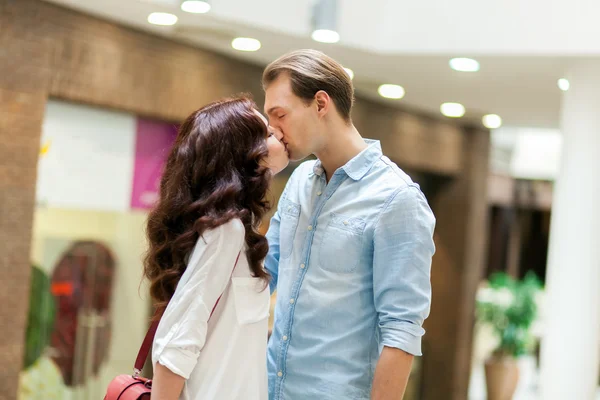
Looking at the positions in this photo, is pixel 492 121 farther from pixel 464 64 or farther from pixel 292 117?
pixel 292 117

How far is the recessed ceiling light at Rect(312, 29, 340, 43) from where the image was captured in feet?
17.5

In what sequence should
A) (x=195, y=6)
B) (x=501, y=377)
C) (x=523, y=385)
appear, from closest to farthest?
(x=195, y=6) < (x=501, y=377) < (x=523, y=385)

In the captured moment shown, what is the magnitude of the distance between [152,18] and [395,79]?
2373mm

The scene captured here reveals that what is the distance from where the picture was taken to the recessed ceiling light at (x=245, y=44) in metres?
5.69

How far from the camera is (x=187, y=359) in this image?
1937 millimetres

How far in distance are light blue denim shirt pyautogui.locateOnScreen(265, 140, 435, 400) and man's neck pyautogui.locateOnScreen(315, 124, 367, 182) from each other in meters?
0.04

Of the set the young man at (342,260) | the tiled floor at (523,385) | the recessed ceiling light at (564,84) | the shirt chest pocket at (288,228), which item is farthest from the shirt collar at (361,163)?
the tiled floor at (523,385)

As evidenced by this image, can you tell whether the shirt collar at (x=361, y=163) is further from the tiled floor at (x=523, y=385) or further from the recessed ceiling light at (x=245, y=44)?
the tiled floor at (x=523, y=385)

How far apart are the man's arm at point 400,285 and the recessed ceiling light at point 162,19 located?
3.23 metres

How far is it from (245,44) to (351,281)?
151 inches

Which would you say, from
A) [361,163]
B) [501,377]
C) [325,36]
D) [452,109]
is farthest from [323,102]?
[501,377]

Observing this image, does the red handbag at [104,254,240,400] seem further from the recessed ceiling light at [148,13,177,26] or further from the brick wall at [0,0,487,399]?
the recessed ceiling light at [148,13,177,26]

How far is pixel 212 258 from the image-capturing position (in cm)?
196

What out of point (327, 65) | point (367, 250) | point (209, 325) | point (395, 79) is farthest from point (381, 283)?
point (395, 79)
